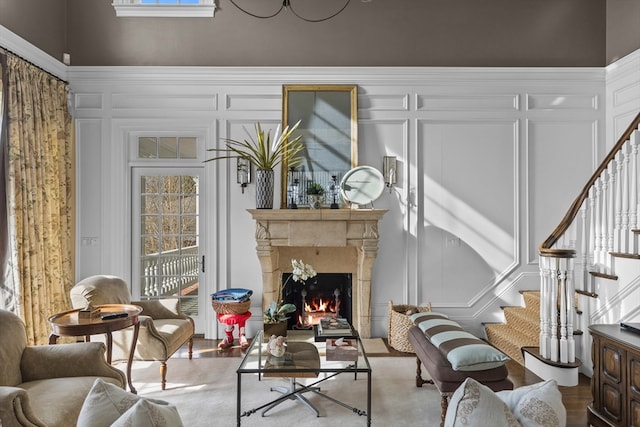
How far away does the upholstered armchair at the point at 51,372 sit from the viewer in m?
2.20

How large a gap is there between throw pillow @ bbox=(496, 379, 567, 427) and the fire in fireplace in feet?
11.7

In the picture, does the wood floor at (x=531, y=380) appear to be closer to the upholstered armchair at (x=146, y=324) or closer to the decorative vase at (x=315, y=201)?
the upholstered armchair at (x=146, y=324)

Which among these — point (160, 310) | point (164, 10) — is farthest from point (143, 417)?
point (164, 10)

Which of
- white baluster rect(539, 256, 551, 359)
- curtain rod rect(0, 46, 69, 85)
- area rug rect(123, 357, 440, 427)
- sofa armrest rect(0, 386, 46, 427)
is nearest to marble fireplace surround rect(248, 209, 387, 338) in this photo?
area rug rect(123, 357, 440, 427)

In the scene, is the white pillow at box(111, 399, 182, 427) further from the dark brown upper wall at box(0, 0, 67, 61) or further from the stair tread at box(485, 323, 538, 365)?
the dark brown upper wall at box(0, 0, 67, 61)

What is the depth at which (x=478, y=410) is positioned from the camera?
1.43 meters

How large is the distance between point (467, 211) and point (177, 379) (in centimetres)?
347

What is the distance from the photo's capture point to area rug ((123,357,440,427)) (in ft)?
9.65

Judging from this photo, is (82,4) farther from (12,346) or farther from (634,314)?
(634,314)

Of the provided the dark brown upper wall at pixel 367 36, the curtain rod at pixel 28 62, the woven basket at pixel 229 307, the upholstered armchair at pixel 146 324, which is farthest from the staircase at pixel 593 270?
the curtain rod at pixel 28 62

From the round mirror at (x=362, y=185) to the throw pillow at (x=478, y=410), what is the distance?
3396mm

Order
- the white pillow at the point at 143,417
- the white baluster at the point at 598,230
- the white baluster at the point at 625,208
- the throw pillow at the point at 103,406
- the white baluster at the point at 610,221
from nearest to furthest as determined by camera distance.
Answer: the white pillow at the point at 143,417, the throw pillow at the point at 103,406, the white baluster at the point at 625,208, the white baluster at the point at 610,221, the white baluster at the point at 598,230

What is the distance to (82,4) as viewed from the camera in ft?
16.5

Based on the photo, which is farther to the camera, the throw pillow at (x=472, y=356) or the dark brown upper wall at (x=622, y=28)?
the dark brown upper wall at (x=622, y=28)
